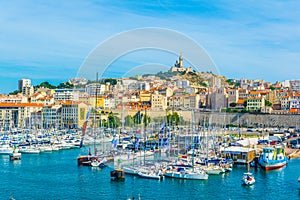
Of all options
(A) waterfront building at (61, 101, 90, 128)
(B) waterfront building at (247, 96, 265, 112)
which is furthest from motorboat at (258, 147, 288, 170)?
(B) waterfront building at (247, 96, 265, 112)

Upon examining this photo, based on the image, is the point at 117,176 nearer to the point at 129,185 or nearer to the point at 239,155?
the point at 129,185

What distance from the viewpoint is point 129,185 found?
8.58 meters

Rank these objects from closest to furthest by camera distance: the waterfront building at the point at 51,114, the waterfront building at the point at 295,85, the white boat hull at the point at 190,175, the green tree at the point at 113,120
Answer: the white boat hull at the point at 190,175, the green tree at the point at 113,120, the waterfront building at the point at 51,114, the waterfront building at the point at 295,85

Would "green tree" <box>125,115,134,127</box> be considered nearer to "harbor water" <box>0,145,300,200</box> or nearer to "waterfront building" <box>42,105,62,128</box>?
"waterfront building" <box>42,105,62,128</box>

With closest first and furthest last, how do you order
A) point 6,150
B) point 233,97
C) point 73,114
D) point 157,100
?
point 6,150
point 73,114
point 157,100
point 233,97

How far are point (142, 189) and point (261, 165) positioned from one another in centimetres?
350

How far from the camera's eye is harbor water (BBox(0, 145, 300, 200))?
7934 mm

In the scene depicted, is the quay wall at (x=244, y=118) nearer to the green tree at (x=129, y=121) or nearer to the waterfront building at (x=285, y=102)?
the green tree at (x=129, y=121)

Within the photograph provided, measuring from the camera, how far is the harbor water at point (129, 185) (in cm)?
793

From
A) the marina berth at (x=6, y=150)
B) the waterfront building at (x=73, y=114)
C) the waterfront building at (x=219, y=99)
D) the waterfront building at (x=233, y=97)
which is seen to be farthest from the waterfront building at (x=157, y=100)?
the marina berth at (x=6, y=150)

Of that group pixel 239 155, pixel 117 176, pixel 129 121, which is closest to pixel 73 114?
pixel 129 121

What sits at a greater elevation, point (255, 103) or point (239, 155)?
point (255, 103)

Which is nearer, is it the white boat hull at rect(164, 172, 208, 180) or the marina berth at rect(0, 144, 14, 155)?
the white boat hull at rect(164, 172, 208, 180)

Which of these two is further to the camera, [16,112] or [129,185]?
[16,112]
